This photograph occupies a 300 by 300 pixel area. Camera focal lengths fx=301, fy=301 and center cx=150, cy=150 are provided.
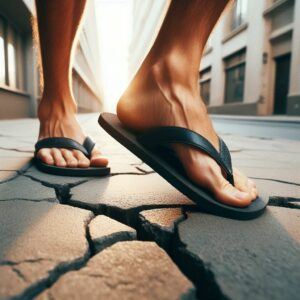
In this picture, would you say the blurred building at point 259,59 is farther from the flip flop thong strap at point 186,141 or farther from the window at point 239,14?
the flip flop thong strap at point 186,141

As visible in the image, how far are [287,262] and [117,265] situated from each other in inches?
9.0

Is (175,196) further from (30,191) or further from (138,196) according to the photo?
(30,191)

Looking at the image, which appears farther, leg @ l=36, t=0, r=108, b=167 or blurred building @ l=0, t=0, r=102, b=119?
blurred building @ l=0, t=0, r=102, b=119

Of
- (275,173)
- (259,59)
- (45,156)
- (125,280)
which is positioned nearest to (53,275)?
(125,280)

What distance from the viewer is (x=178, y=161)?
2.09ft

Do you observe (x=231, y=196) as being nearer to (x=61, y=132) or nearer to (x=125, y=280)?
(x=125, y=280)

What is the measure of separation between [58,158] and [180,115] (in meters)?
0.42

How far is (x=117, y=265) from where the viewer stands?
1.27 feet

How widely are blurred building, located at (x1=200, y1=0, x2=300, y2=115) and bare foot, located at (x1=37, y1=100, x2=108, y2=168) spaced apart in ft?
19.7

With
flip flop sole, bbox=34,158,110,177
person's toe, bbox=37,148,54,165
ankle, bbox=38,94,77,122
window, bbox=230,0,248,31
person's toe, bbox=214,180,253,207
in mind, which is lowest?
flip flop sole, bbox=34,158,110,177

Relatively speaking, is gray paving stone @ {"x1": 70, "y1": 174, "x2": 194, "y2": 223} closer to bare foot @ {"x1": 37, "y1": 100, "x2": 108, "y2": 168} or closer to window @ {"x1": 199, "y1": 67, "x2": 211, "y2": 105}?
bare foot @ {"x1": 37, "y1": 100, "x2": 108, "y2": 168}

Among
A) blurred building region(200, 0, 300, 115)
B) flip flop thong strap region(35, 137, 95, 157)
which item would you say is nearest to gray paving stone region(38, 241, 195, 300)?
flip flop thong strap region(35, 137, 95, 157)

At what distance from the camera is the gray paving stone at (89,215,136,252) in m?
0.45

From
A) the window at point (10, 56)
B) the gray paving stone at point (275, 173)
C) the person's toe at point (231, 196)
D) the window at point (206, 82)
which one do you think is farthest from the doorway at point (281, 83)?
the person's toe at point (231, 196)
